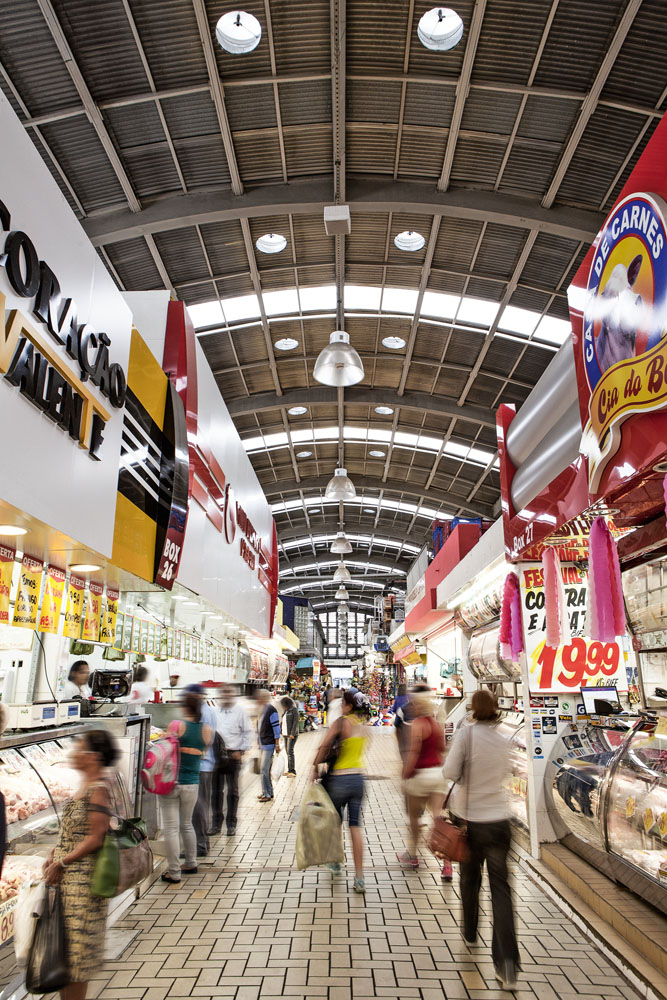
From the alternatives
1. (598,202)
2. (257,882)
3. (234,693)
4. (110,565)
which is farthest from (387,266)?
(257,882)

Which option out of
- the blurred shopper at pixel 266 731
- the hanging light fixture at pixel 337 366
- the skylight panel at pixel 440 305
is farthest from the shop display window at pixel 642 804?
the skylight panel at pixel 440 305

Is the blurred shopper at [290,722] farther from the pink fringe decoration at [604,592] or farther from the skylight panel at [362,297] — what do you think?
the pink fringe decoration at [604,592]

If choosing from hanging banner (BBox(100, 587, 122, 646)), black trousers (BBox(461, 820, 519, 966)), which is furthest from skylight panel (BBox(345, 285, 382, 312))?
black trousers (BBox(461, 820, 519, 966))

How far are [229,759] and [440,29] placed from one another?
7.83 metres

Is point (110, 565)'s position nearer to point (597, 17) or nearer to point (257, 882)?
point (257, 882)

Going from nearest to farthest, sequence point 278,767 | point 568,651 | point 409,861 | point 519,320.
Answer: point 409,861 → point 568,651 → point 278,767 → point 519,320

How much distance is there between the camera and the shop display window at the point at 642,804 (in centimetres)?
366

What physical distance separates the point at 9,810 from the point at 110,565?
1.54 meters

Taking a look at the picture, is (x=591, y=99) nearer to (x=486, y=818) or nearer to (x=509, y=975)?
(x=486, y=818)

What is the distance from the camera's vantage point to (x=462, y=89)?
7734 millimetres

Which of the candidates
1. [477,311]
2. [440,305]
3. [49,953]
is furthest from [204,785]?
[477,311]

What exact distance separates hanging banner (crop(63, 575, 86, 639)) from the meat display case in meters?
3.72

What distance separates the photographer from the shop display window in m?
3.66

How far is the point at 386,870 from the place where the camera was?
5.72 meters
